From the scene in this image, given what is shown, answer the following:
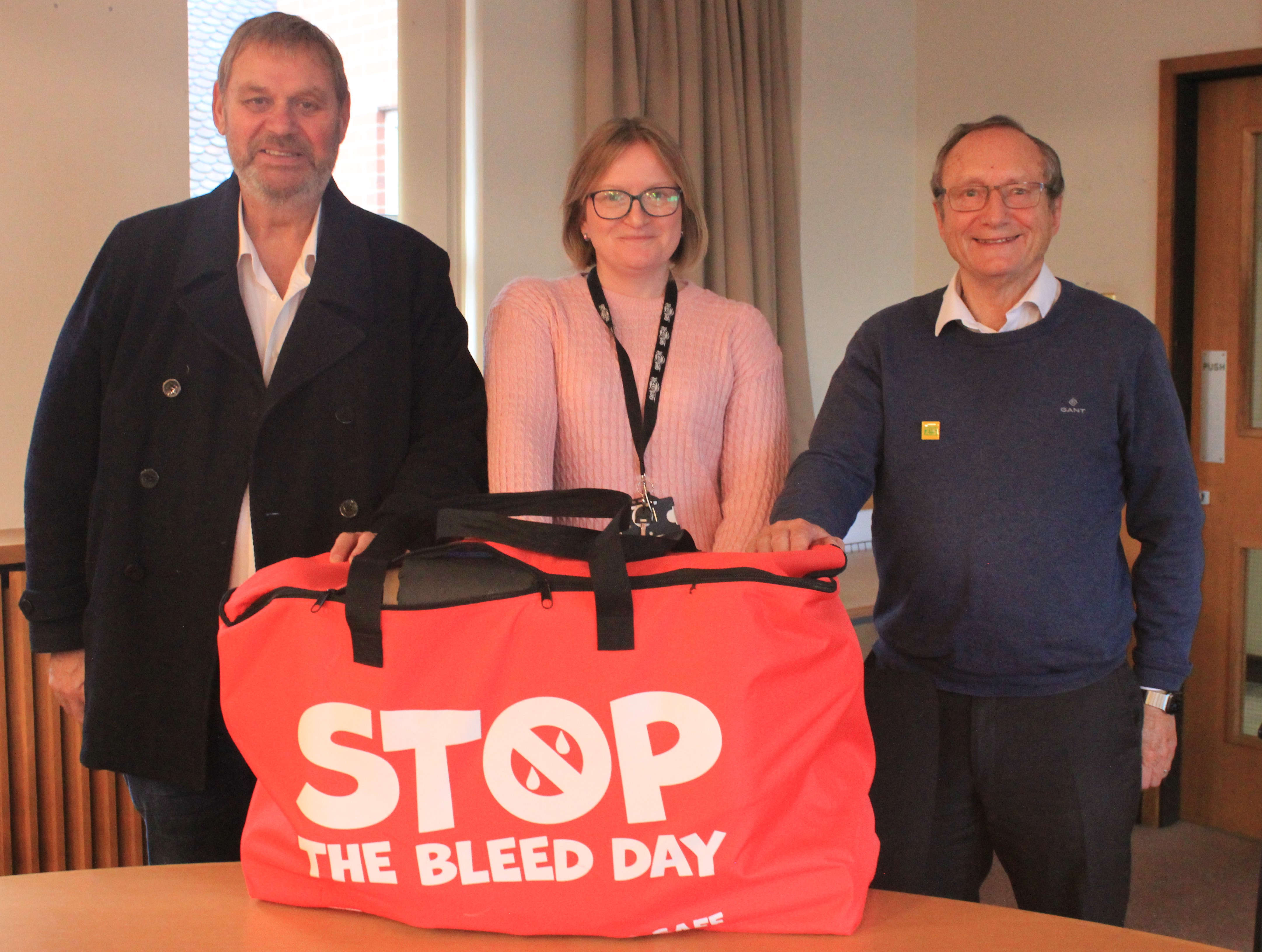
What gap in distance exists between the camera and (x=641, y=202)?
161cm

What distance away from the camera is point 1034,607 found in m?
1.52

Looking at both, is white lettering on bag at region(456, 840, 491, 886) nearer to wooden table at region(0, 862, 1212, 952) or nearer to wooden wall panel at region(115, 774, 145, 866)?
wooden table at region(0, 862, 1212, 952)

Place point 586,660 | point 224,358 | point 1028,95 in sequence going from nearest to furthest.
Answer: point 586,660 → point 224,358 → point 1028,95

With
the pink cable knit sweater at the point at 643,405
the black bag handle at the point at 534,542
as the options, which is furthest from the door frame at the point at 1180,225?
the black bag handle at the point at 534,542

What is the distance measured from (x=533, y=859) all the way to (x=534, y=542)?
283 millimetres

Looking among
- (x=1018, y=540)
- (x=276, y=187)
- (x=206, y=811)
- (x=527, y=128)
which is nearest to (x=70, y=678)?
(x=206, y=811)

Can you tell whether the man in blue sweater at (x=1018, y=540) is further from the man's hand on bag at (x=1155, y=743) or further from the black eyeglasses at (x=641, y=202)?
the black eyeglasses at (x=641, y=202)

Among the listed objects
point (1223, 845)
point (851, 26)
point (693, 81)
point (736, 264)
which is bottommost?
point (1223, 845)

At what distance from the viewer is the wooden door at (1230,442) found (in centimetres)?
347

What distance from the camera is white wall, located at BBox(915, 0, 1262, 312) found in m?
3.55

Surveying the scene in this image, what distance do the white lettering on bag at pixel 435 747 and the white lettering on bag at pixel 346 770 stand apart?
0.09 feet

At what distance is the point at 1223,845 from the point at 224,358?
3368 mm

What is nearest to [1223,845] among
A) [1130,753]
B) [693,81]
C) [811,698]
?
[1130,753]

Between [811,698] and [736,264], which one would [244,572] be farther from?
[736,264]
